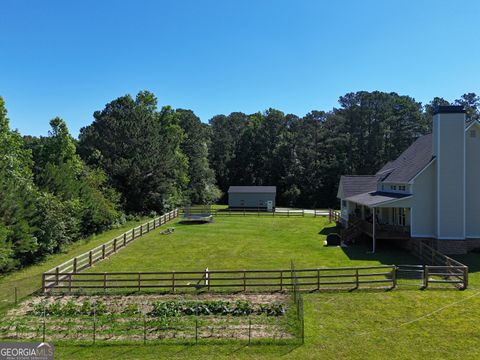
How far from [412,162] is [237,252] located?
14.4 meters

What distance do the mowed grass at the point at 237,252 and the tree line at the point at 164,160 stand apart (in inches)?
205

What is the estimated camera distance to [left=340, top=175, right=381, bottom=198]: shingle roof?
112 ft

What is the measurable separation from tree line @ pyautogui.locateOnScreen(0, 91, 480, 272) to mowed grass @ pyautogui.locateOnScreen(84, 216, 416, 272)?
522 centimetres

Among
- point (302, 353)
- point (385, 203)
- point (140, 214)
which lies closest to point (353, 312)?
point (302, 353)

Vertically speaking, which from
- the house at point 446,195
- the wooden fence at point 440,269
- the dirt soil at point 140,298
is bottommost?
the dirt soil at point 140,298

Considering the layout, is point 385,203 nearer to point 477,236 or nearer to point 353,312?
point 477,236

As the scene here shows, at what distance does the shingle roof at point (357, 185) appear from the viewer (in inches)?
1344

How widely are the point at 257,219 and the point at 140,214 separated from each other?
14269 mm

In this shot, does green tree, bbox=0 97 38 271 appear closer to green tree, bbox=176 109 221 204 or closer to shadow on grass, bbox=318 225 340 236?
shadow on grass, bbox=318 225 340 236

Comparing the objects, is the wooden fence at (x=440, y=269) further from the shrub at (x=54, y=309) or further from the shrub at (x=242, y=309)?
the shrub at (x=54, y=309)

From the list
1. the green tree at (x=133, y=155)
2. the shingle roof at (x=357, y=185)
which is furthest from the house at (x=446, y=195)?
the green tree at (x=133, y=155)

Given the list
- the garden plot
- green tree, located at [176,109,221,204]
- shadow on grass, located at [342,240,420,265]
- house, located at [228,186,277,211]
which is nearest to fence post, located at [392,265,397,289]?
the garden plot

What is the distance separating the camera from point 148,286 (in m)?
15.9

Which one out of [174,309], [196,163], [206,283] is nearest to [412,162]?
[206,283]
